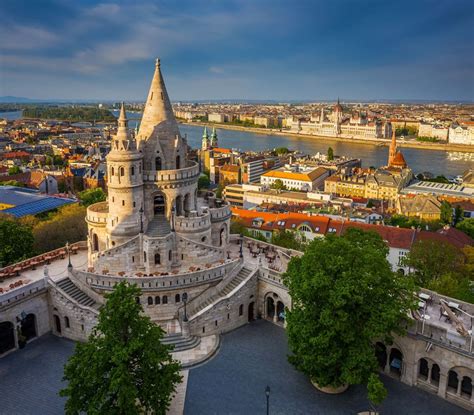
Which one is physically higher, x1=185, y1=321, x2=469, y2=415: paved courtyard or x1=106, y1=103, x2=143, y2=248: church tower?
x1=106, y1=103, x2=143, y2=248: church tower

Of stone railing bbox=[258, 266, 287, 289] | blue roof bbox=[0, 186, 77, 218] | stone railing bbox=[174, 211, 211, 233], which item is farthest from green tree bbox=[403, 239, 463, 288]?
blue roof bbox=[0, 186, 77, 218]

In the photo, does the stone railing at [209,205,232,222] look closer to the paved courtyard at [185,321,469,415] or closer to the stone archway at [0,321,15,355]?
the paved courtyard at [185,321,469,415]

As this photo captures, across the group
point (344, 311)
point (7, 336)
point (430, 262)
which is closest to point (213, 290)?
point (344, 311)

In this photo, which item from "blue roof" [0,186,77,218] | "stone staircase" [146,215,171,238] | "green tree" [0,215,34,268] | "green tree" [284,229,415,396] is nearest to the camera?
"green tree" [284,229,415,396]

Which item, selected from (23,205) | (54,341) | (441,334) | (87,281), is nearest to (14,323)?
(54,341)

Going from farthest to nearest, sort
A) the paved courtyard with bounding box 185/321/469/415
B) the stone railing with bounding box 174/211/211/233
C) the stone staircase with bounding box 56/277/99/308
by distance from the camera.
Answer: the stone railing with bounding box 174/211/211/233 < the stone staircase with bounding box 56/277/99/308 < the paved courtyard with bounding box 185/321/469/415

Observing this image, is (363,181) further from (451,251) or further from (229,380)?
(229,380)

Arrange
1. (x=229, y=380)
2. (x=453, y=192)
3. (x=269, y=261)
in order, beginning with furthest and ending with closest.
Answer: (x=453, y=192), (x=269, y=261), (x=229, y=380)

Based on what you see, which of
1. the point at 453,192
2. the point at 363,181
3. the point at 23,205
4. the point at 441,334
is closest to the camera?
the point at 441,334
